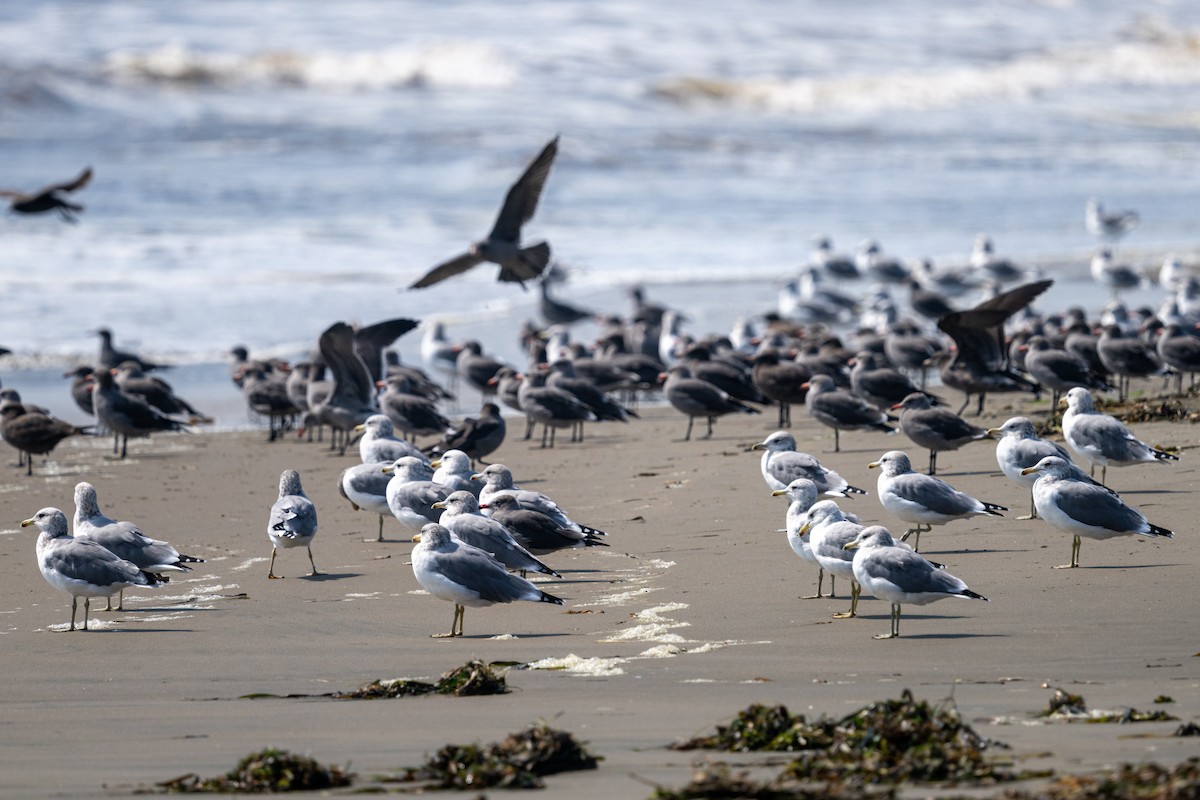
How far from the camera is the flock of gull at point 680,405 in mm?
8672

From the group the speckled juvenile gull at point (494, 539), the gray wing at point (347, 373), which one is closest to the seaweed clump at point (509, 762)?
the speckled juvenile gull at point (494, 539)

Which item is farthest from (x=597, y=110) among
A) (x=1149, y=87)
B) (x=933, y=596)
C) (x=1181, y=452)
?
(x=933, y=596)

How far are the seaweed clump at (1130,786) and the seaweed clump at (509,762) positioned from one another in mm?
1374

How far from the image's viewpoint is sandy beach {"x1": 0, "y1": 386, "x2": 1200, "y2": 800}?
5734mm

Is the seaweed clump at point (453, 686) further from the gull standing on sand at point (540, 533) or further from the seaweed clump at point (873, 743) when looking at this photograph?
the gull standing on sand at point (540, 533)

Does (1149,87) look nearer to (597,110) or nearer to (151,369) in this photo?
(597,110)

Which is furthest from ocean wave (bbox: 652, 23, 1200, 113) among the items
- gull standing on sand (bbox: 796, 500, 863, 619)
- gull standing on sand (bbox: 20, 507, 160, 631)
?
gull standing on sand (bbox: 20, 507, 160, 631)

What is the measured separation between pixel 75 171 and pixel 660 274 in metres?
17.1

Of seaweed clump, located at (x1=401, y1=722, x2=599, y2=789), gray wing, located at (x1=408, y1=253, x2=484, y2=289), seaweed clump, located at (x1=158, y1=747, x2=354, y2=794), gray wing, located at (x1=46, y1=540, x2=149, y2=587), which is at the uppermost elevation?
gray wing, located at (x1=408, y1=253, x2=484, y2=289)

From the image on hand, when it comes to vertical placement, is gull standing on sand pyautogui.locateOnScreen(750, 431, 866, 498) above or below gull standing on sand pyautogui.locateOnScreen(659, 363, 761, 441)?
below

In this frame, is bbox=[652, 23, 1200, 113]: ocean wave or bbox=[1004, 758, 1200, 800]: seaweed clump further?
bbox=[652, 23, 1200, 113]: ocean wave

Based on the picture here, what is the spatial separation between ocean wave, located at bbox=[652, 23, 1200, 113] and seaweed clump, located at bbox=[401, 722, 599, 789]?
48383 millimetres

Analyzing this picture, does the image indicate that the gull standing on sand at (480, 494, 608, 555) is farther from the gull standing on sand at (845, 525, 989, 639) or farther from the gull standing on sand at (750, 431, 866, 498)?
the gull standing on sand at (845, 525, 989, 639)

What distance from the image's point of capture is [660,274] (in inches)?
1095
